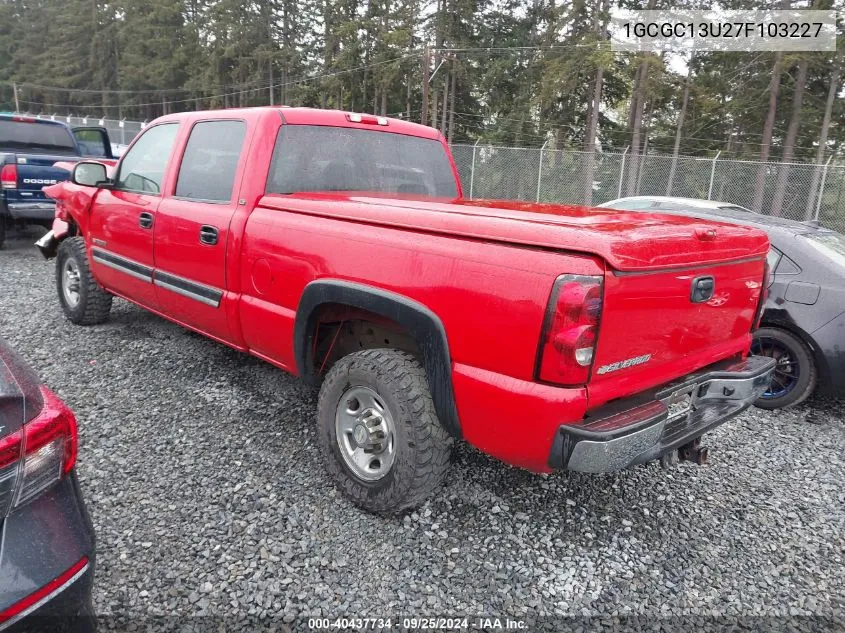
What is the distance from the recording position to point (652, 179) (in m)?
15.5

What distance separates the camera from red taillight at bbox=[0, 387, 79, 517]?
1464mm

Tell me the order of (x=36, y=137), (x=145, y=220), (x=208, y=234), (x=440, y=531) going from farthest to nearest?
(x=36, y=137) → (x=145, y=220) → (x=208, y=234) → (x=440, y=531)

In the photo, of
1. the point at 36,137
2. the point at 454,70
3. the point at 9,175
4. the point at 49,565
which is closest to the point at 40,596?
the point at 49,565

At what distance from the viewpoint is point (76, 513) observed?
62.9 inches

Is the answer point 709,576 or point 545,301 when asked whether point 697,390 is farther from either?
point 545,301

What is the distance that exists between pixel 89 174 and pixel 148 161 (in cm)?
60

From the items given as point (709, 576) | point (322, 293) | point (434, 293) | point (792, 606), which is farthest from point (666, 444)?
point (322, 293)

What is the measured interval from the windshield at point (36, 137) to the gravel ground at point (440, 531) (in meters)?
7.17

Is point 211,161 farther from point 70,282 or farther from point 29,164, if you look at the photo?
point 29,164

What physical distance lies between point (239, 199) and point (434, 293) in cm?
156

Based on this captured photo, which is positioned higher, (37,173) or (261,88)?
(261,88)

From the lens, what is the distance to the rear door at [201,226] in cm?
332

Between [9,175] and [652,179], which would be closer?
[9,175]

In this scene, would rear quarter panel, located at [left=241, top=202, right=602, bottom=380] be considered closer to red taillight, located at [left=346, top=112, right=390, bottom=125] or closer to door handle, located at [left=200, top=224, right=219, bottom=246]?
door handle, located at [left=200, top=224, right=219, bottom=246]
